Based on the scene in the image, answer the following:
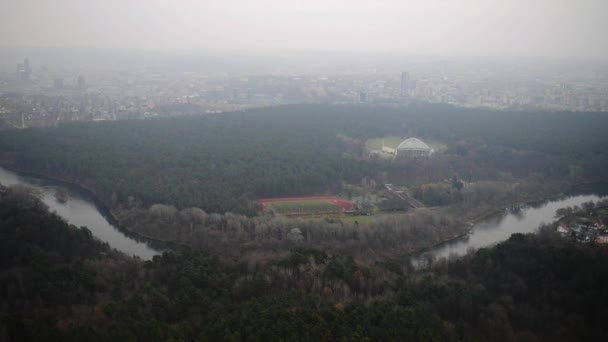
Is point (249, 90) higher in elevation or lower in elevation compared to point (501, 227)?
higher

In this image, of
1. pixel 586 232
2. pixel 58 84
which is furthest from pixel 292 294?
pixel 58 84

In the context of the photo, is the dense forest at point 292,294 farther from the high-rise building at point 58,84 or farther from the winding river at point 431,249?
the high-rise building at point 58,84

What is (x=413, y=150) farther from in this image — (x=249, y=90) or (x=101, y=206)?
(x=249, y=90)

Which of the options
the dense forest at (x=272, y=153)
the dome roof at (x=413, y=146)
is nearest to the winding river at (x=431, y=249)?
the dense forest at (x=272, y=153)

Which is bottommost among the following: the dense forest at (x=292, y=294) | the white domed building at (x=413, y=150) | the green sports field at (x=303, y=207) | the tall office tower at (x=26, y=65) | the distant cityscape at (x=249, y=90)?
the green sports field at (x=303, y=207)

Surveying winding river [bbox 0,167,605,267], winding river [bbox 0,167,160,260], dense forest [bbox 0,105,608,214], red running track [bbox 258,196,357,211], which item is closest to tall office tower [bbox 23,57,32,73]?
dense forest [bbox 0,105,608,214]

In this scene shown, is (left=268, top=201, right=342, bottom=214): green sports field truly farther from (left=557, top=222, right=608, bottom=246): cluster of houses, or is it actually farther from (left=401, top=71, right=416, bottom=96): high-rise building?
(left=401, top=71, right=416, bottom=96): high-rise building

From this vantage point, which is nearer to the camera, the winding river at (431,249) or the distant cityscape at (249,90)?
the winding river at (431,249)
